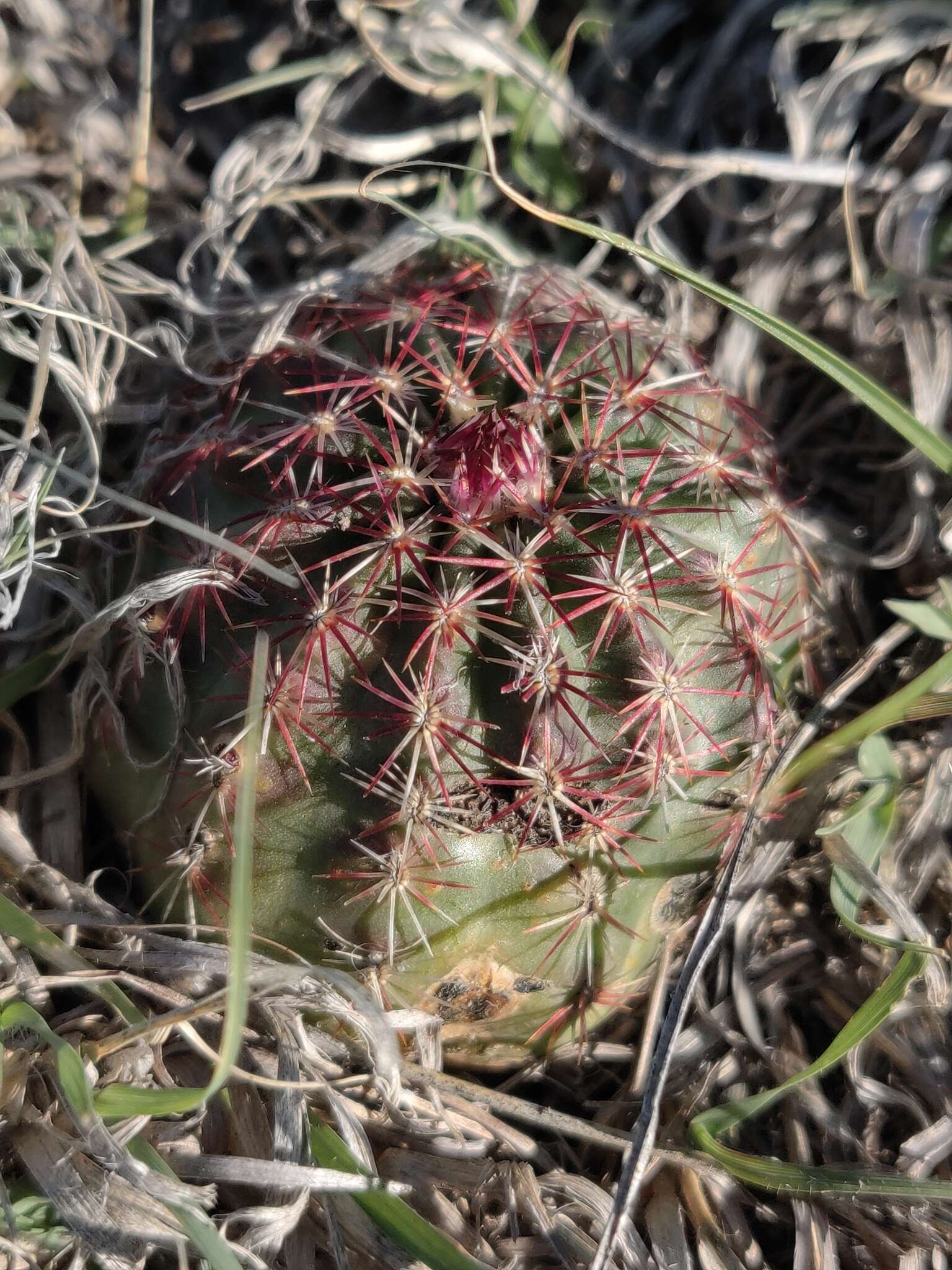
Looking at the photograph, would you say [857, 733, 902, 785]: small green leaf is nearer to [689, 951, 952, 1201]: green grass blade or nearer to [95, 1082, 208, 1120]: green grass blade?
[689, 951, 952, 1201]: green grass blade

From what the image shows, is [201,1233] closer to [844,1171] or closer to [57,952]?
[57,952]

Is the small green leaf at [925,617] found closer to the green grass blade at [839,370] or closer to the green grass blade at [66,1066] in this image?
the green grass blade at [839,370]

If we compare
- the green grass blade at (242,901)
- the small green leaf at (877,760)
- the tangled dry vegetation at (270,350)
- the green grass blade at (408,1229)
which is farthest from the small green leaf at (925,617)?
the green grass blade at (408,1229)

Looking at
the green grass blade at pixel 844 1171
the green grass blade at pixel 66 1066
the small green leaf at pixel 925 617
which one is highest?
the small green leaf at pixel 925 617

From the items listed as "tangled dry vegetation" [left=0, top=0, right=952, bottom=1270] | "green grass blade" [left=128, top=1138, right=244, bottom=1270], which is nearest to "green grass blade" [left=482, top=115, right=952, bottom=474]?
"tangled dry vegetation" [left=0, top=0, right=952, bottom=1270]

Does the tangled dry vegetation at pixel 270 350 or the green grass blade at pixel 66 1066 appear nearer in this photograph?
the green grass blade at pixel 66 1066

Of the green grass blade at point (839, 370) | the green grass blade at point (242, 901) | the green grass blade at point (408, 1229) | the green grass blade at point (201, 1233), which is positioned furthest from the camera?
the green grass blade at point (839, 370)

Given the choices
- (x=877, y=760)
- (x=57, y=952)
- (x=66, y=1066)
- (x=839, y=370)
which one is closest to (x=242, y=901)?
(x=66, y=1066)
